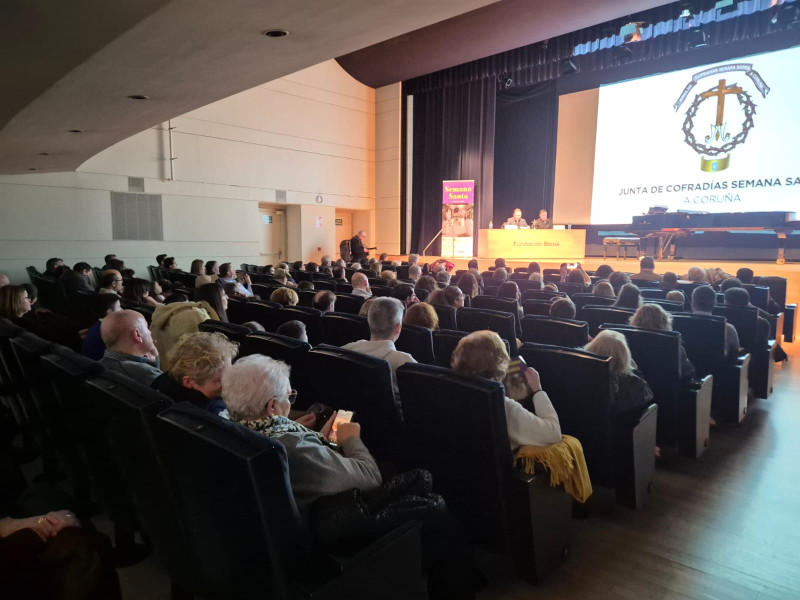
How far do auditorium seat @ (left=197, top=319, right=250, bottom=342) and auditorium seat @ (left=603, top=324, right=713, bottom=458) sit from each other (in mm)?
2446

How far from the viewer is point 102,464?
206cm

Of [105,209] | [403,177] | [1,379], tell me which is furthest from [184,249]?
[1,379]

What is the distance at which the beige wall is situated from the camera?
12961 millimetres

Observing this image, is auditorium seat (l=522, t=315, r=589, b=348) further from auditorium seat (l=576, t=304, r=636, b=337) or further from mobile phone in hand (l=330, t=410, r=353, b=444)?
mobile phone in hand (l=330, t=410, r=353, b=444)

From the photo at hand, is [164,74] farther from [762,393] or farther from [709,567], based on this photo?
[762,393]

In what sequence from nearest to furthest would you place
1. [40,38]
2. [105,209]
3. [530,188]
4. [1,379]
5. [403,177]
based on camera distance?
[40,38]
[1,379]
[105,209]
[530,188]
[403,177]

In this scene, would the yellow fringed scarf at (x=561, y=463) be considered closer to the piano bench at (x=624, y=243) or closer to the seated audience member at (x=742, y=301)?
the seated audience member at (x=742, y=301)

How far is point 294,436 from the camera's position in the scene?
59.8 inches

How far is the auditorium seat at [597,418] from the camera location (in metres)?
2.43

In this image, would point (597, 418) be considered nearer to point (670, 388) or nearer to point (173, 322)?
point (670, 388)

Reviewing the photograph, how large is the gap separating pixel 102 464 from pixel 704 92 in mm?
12634

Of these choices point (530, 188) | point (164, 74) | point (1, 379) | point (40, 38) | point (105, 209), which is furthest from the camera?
point (530, 188)

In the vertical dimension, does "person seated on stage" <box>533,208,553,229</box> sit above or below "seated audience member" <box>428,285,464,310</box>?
above

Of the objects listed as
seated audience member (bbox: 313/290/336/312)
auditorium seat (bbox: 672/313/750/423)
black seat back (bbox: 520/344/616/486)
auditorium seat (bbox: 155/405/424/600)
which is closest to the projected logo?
auditorium seat (bbox: 672/313/750/423)
